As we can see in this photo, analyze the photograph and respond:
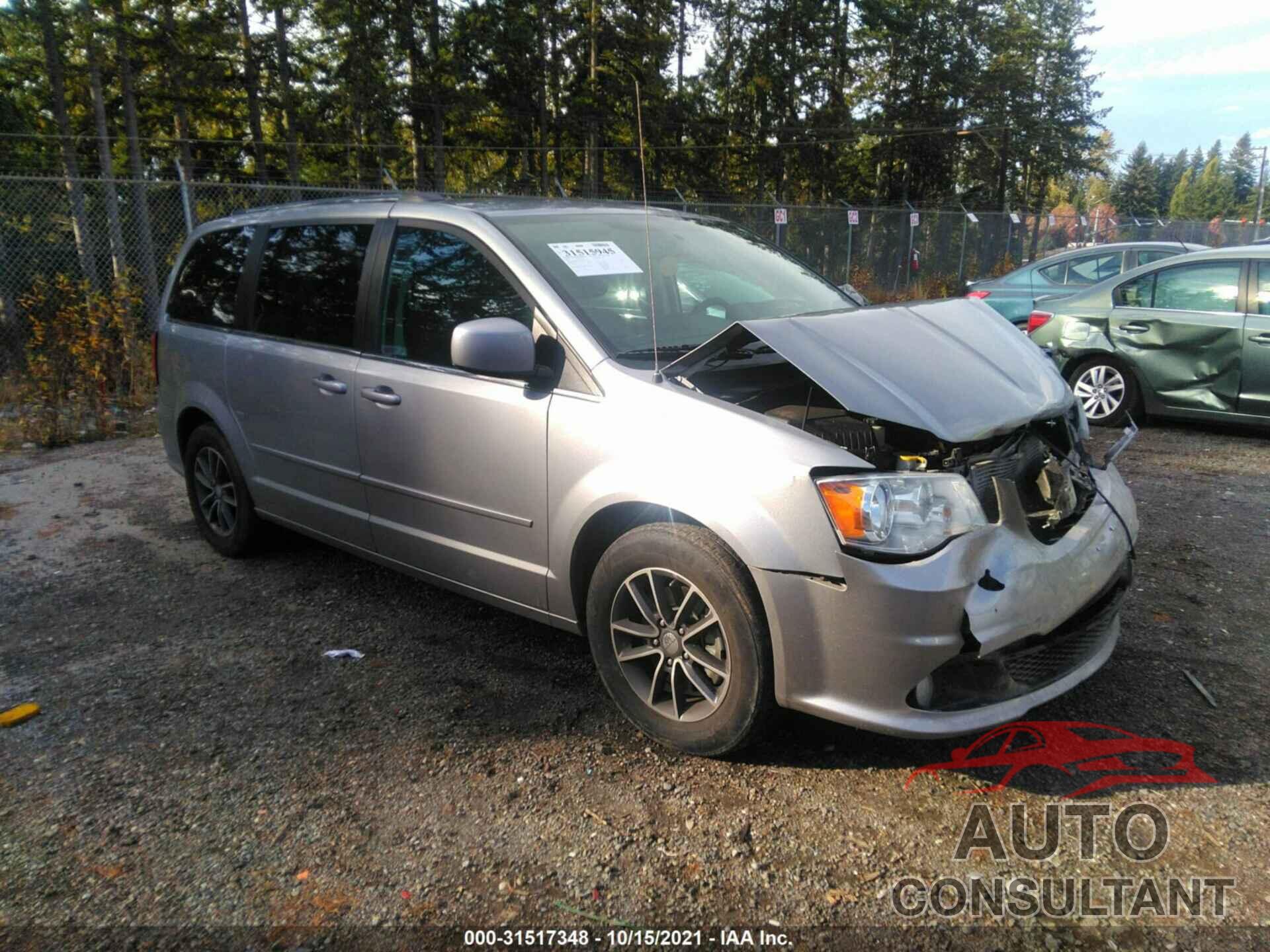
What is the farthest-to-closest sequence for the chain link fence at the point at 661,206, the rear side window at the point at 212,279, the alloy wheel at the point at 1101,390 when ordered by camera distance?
1. the chain link fence at the point at 661,206
2. the alloy wheel at the point at 1101,390
3. the rear side window at the point at 212,279

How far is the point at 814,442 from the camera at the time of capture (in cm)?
260

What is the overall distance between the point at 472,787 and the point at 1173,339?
694 cm

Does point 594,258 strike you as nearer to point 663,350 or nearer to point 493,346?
point 663,350

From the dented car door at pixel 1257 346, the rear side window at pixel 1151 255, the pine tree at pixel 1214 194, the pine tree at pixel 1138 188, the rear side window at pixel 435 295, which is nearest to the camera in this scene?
the rear side window at pixel 435 295

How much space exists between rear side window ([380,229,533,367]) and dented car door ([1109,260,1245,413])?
245 inches

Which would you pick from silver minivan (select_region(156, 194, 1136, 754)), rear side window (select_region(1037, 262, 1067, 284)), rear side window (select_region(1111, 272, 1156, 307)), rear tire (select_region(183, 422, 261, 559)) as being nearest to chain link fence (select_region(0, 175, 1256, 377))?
silver minivan (select_region(156, 194, 1136, 754))

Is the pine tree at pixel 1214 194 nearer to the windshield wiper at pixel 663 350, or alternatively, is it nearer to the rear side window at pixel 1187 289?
the rear side window at pixel 1187 289

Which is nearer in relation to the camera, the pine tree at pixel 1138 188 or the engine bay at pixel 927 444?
the engine bay at pixel 927 444

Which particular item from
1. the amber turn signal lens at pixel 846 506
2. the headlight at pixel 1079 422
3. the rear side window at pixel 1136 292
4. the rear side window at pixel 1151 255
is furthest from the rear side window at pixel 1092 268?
the amber turn signal lens at pixel 846 506

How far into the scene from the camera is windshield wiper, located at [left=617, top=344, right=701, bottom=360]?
316cm

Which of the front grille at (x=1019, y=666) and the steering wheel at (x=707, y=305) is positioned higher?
the steering wheel at (x=707, y=305)

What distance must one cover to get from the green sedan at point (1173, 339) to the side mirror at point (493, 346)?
207 inches

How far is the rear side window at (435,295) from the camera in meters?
3.43

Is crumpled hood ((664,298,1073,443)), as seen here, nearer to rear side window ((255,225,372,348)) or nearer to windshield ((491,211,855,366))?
windshield ((491,211,855,366))
